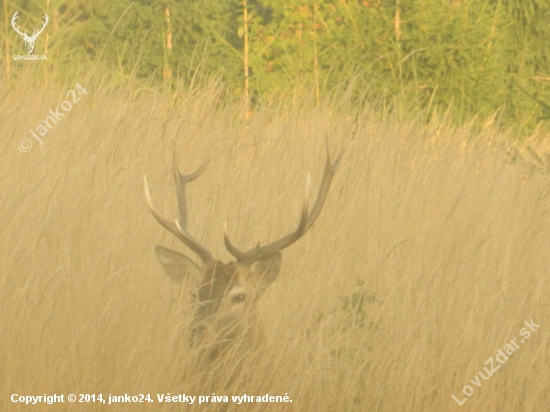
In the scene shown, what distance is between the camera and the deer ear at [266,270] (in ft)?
11.9

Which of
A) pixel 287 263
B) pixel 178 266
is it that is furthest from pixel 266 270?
pixel 287 263

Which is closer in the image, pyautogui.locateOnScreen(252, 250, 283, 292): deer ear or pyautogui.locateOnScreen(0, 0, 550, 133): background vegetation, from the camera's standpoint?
pyautogui.locateOnScreen(252, 250, 283, 292): deer ear

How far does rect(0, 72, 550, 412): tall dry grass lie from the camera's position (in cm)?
346

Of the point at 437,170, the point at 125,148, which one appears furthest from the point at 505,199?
the point at 125,148

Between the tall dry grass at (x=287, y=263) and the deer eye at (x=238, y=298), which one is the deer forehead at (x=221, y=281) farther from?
the tall dry grass at (x=287, y=263)

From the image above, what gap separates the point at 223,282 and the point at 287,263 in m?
0.93

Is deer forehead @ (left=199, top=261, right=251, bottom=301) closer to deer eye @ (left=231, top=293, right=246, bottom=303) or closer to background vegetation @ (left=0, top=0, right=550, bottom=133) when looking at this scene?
deer eye @ (left=231, top=293, right=246, bottom=303)

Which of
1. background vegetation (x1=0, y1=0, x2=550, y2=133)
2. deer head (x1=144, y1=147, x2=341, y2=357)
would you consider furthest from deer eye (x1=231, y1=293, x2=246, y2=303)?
background vegetation (x1=0, y1=0, x2=550, y2=133)

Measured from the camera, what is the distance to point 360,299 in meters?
3.82

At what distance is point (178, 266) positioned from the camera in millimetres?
3623

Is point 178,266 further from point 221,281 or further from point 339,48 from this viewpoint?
point 339,48

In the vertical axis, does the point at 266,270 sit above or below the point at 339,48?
below

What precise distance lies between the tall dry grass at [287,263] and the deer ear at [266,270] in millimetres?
230

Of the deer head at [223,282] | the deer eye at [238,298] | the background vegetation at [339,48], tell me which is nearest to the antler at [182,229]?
the deer head at [223,282]
